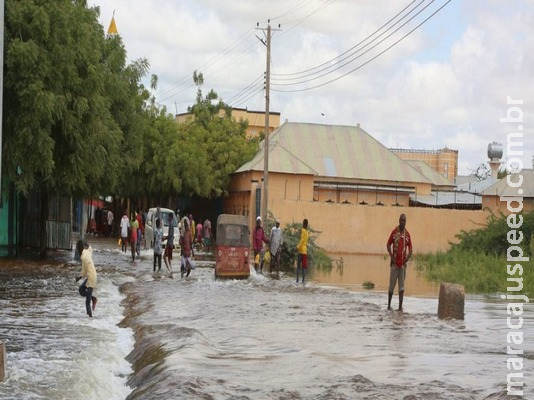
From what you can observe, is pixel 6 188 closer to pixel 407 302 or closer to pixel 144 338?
pixel 407 302

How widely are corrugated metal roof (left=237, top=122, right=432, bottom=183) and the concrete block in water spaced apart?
4054 cm

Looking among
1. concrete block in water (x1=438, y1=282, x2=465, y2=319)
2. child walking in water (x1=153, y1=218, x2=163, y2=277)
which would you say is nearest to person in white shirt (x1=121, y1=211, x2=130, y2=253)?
child walking in water (x1=153, y1=218, x2=163, y2=277)

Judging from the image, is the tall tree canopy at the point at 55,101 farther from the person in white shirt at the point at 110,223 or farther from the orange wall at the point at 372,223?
the person in white shirt at the point at 110,223

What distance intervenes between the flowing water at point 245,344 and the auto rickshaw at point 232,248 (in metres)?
2.47

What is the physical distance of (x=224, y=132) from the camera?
63.1m

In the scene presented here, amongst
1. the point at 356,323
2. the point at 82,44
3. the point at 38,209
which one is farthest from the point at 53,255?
the point at 356,323

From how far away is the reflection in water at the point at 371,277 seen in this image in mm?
27875

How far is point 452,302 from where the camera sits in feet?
60.1

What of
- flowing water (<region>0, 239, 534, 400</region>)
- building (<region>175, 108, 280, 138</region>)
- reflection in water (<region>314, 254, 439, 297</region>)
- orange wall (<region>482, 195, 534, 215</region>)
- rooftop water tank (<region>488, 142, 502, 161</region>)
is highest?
building (<region>175, 108, 280, 138</region>)

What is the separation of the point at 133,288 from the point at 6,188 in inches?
390

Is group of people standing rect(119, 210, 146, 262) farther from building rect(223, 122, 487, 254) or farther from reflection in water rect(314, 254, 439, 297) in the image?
building rect(223, 122, 487, 254)

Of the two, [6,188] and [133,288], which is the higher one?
[6,188]

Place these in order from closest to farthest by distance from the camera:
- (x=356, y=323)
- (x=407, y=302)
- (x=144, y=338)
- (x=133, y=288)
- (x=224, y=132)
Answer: (x=144, y=338)
(x=356, y=323)
(x=407, y=302)
(x=133, y=288)
(x=224, y=132)

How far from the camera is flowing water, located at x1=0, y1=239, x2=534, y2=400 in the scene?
11.0 metres
